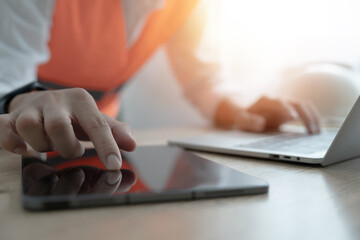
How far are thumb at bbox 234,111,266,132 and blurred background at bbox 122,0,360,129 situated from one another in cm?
41

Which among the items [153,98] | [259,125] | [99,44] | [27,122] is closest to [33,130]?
[27,122]

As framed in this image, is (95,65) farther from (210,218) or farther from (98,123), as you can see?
(210,218)

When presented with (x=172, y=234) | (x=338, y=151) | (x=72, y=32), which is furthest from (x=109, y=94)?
(x=172, y=234)

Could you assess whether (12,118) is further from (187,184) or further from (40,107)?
(187,184)

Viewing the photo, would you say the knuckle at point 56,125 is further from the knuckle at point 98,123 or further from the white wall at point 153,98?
the white wall at point 153,98

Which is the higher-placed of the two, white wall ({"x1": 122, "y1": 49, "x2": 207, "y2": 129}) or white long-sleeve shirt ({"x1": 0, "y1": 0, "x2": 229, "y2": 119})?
white long-sleeve shirt ({"x1": 0, "y1": 0, "x2": 229, "y2": 119})

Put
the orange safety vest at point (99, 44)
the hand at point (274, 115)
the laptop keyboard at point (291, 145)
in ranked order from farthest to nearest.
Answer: the orange safety vest at point (99, 44)
the hand at point (274, 115)
the laptop keyboard at point (291, 145)

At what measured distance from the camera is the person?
454 mm

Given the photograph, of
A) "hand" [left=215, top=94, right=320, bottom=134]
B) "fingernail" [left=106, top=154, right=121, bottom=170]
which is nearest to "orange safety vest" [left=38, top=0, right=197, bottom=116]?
"hand" [left=215, top=94, right=320, bottom=134]

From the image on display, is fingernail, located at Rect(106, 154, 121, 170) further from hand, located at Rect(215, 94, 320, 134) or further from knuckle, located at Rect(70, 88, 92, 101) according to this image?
hand, located at Rect(215, 94, 320, 134)

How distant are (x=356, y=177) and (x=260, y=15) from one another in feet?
4.14

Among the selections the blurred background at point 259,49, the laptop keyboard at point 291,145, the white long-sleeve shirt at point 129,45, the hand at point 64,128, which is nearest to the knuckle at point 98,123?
the hand at point 64,128

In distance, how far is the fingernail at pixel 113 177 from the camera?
1.09 feet

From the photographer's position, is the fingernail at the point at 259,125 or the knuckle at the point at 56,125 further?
the fingernail at the point at 259,125
